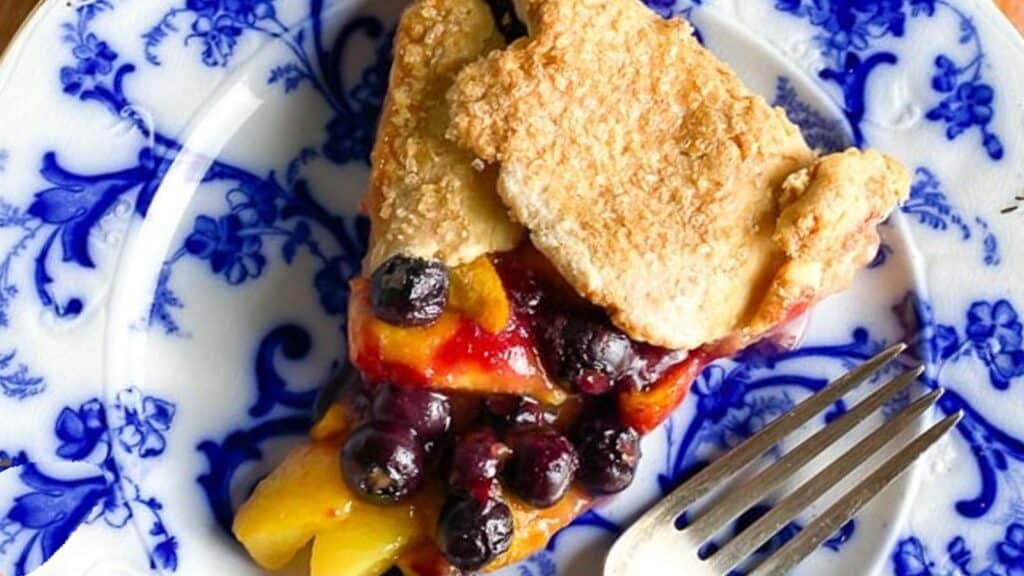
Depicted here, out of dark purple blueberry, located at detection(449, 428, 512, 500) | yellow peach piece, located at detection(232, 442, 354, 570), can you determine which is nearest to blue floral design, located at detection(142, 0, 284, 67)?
yellow peach piece, located at detection(232, 442, 354, 570)

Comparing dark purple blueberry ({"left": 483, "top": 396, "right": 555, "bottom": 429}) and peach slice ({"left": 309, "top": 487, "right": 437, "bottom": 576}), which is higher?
dark purple blueberry ({"left": 483, "top": 396, "right": 555, "bottom": 429})

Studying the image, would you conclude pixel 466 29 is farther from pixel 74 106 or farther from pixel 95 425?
pixel 95 425

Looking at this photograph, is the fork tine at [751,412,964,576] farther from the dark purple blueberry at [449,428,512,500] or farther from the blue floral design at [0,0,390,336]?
the blue floral design at [0,0,390,336]

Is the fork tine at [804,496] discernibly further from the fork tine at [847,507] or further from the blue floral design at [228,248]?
the blue floral design at [228,248]

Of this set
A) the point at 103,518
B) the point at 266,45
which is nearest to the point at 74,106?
the point at 266,45

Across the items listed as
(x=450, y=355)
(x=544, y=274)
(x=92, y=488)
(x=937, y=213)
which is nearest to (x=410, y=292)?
(x=450, y=355)

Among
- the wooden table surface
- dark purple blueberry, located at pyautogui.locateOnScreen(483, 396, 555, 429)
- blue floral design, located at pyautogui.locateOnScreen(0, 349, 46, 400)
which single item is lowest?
dark purple blueberry, located at pyautogui.locateOnScreen(483, 396, 555, 429)

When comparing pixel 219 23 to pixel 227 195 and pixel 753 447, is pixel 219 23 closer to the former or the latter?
pixel 227 195

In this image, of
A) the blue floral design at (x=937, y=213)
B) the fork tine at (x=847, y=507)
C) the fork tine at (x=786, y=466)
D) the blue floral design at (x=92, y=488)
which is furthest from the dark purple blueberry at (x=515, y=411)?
the blue floral design at (x=937, y=213)
